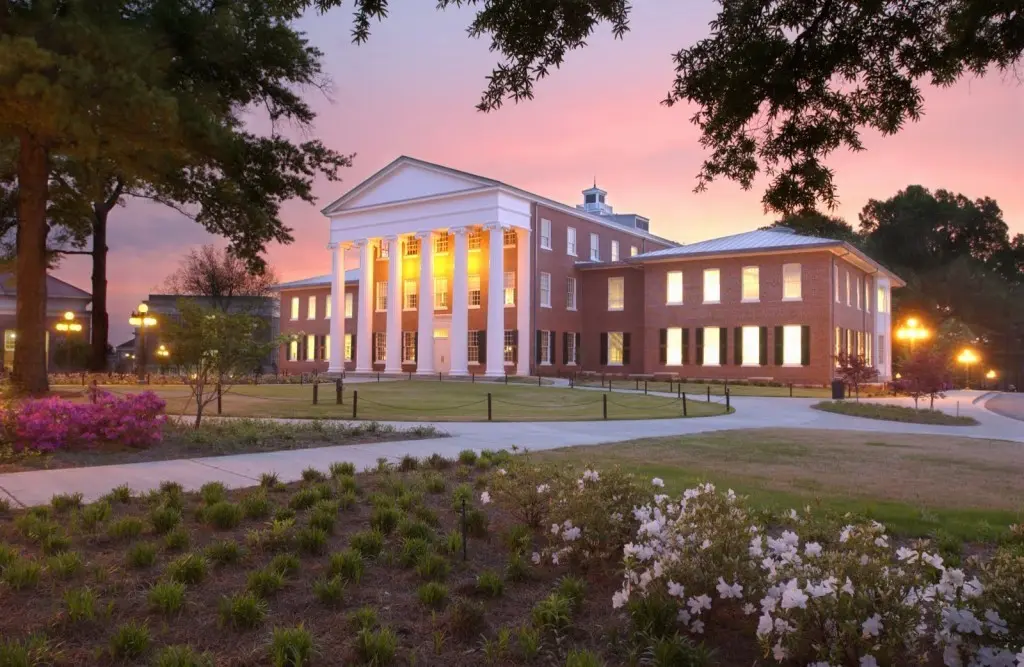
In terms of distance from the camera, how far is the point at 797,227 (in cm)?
904

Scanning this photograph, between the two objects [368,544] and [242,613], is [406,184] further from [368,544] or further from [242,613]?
[242,613]

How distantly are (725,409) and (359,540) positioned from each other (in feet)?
68.7

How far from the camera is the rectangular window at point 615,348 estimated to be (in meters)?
49.7

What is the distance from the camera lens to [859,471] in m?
10.7

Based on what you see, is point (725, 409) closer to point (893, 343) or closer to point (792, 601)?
point (792, 601)

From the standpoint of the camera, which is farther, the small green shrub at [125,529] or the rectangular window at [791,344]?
the rectangular window at [791,344]

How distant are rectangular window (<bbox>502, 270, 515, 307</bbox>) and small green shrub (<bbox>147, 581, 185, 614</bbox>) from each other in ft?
143

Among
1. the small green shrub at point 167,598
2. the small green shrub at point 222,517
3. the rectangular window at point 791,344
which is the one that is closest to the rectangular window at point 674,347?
the rectangular window at point 791,344

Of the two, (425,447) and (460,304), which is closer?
(425,447)

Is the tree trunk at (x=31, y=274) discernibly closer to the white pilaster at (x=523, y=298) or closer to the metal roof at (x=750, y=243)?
the white pilaster at (x=523, y=298)

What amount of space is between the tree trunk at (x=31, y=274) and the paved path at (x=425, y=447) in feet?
22.9

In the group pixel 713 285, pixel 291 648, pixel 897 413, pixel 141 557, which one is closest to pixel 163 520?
pixel 141 557

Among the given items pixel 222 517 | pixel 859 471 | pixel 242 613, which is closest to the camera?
pixel 242 613

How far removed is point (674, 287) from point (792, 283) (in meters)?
7.24
